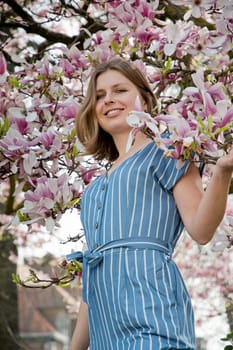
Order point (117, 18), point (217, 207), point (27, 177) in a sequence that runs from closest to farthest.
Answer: point (217, 207) < point (27, 177) < point (117, 18)

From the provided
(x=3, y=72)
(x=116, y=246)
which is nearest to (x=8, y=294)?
(x=3, y=72)

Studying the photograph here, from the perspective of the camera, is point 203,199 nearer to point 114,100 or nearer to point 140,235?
point 140,235

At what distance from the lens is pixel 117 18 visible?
9.23 ft

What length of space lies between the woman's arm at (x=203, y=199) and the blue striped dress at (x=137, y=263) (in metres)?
0.03

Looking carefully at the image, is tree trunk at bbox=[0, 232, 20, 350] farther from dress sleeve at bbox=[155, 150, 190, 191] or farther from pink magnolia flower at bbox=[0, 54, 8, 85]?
dress sleeve at bbox=[155, 150, 190, 191]

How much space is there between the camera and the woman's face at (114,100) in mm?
2131

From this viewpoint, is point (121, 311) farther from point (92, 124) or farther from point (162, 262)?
point (92, 124)

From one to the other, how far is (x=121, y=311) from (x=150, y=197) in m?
0.28

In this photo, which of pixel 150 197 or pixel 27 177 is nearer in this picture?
pixel 150 197

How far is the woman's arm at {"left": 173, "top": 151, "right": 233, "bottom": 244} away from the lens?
173 centimetres

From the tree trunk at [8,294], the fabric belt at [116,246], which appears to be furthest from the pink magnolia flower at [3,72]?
the tree trunk at [8,294]

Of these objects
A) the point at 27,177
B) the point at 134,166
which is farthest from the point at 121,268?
the point at 27,177

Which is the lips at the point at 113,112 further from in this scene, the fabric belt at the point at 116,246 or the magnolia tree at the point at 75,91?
the fabric belt at the point at 116,246

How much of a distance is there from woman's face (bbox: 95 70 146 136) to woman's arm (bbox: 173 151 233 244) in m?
0.28
